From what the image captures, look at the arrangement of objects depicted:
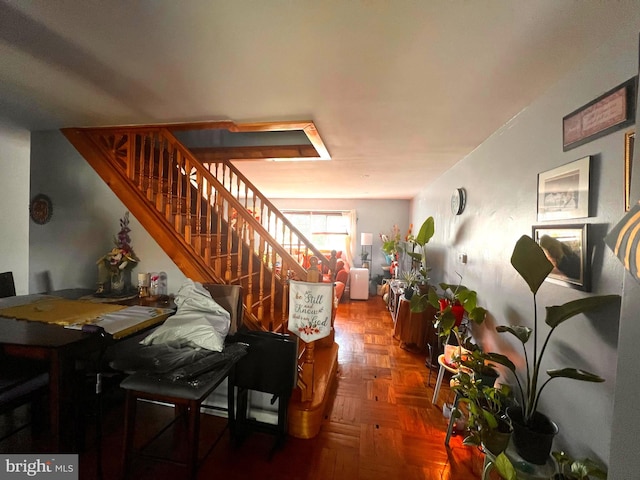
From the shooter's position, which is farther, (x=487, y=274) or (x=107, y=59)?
(x=487, y=274)

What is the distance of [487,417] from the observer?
114cm

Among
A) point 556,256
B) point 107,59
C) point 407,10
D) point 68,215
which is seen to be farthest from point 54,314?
point 556,256

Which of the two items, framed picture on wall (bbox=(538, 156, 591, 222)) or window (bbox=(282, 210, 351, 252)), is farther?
window (bbox=(282, 210, 351, 252))

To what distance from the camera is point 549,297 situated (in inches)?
52.0

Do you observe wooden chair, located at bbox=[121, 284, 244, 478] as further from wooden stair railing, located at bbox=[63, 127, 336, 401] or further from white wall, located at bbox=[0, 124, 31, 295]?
white wall, located at bbox=[0, 124, 31, 295]

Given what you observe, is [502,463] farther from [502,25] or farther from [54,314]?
[54,314]

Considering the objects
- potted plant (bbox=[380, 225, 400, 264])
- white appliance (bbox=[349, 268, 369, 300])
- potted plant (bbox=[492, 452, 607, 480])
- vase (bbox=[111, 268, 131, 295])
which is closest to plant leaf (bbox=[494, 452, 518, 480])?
potted plant (bbox=[492, 452, 607, 480])

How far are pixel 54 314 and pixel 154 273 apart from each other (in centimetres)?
71

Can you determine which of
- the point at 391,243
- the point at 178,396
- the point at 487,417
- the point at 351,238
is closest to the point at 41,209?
the point at 178,396

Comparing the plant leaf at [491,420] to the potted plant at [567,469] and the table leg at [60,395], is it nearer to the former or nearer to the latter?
the potted plant at [567,469]

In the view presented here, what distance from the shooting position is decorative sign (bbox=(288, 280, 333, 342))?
1676 millimetres

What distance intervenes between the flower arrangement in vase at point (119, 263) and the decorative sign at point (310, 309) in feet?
5.11

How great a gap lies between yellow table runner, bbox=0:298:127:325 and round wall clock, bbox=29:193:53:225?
105 centimetres

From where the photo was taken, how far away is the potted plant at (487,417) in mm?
1145
